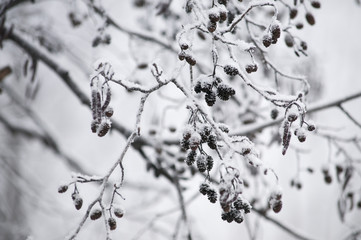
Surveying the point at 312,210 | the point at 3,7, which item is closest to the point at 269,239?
the point at 312,210

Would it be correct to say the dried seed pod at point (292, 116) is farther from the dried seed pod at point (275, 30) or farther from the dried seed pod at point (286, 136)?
the dried seed pod at point (275, 30)

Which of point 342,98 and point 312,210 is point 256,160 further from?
point 312,210

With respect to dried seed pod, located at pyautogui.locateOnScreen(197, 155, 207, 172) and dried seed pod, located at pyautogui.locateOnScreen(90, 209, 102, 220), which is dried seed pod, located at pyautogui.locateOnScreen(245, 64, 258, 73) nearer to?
dried seed pod, located at pyautogui.locateOnScreen(197, 155, 207, 172)

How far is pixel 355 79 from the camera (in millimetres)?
11148

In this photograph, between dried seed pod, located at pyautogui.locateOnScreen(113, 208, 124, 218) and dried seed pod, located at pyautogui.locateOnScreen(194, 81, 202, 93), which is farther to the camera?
dried seed pod, located at pyautogui.locateOnScreen(113, 208, 124, 218)

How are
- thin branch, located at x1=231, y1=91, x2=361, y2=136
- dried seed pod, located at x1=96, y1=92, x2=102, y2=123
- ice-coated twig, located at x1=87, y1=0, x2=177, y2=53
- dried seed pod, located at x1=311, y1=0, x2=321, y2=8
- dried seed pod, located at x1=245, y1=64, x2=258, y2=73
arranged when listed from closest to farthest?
dried seed pod, located at x1=96, y1=92, x2=102, y2=123
dried seed pod, located at x1=245, y1=64, x2=258, y2=73
dried seed pod, located at x1=311, y1=0, x2=321, y2=8
thin branch, located at x1=231, y1=91, x2=361, y2=136
ice-coated twig, located at x1=87, y1=0, x2=177, y2=53

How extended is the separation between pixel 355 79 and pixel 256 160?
39.6ft

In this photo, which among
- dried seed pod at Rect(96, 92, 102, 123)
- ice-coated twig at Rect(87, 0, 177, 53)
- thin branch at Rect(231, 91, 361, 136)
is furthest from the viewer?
ice-coated twig at Rect(87, 0, 177, 53)

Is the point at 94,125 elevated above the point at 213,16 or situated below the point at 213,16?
below

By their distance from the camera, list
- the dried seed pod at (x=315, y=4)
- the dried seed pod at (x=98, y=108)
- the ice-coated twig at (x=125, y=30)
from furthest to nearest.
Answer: the ice-coated twig at (x=125, y=30)
the dried seed pod at (x=315, y=4)
the dried seed pod at (x=98, y=108)

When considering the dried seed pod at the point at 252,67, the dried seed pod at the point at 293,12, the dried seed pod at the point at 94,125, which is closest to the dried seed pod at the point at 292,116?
the dried seed pod at the point at 252,67

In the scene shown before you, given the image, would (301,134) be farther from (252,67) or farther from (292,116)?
(252,67)

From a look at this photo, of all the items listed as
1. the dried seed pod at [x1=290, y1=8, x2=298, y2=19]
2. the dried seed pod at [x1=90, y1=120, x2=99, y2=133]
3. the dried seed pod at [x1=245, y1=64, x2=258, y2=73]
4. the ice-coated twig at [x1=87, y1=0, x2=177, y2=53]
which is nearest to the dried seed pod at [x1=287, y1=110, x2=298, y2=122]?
the dried seed pod at [x1=245, y1=64, x2=258, y2=73]

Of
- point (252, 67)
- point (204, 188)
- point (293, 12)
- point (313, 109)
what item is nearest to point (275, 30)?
point (252, 67)
